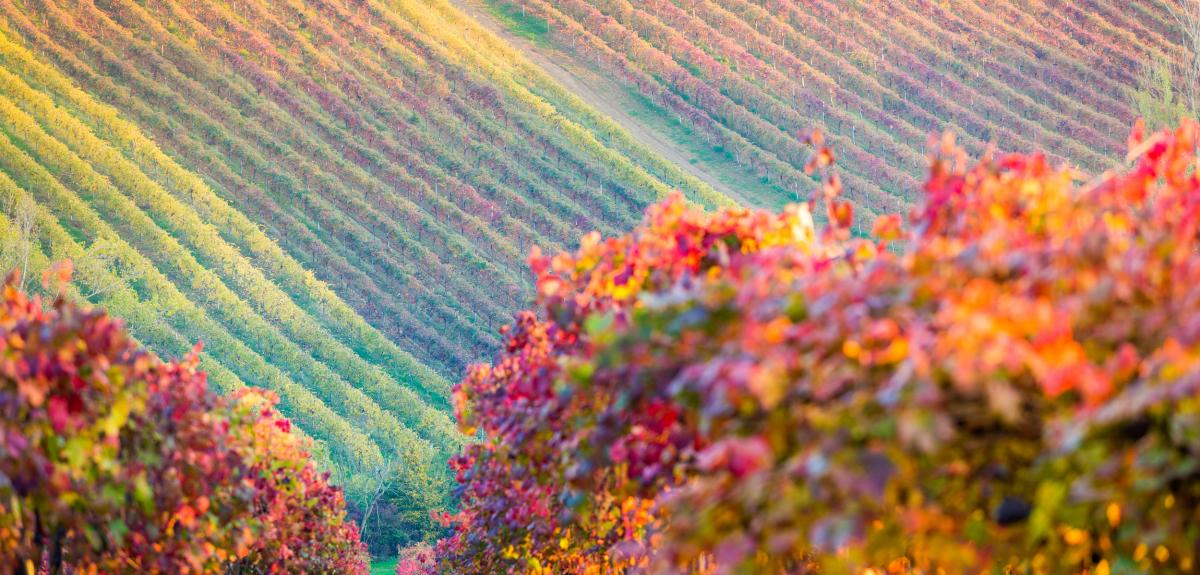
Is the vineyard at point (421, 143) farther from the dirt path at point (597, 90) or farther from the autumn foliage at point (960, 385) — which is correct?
the autumn foliage at point (960, 385)

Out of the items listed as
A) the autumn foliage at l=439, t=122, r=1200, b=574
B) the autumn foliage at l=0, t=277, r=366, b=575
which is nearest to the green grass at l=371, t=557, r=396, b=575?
the autumn foliage at l=0, t=277, r=366, b=575

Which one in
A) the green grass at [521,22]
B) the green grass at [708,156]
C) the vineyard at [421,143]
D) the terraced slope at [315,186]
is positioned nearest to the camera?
the vineyard at [421,143]

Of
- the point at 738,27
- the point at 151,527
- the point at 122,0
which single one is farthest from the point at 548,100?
the point at 151,527

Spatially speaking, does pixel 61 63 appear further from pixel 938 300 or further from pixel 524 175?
pixel 938 300

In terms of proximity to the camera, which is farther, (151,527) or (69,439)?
(151,527)

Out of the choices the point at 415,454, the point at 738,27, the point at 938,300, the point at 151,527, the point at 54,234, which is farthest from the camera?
the point at 738,27

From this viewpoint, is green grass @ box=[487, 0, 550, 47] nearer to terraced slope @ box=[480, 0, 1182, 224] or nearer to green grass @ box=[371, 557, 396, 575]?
terraced slope @ box=[480, 0, 1182, 224]

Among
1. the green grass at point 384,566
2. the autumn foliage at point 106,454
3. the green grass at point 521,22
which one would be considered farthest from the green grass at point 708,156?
the autumn foliage at point 106,454
